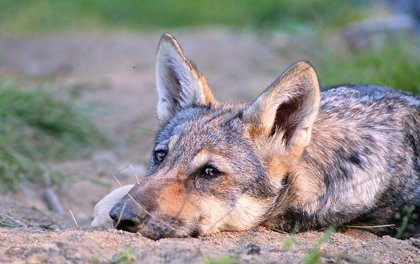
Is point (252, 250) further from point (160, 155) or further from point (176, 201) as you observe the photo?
point (160, 155)

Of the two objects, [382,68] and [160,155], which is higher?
[382,68]

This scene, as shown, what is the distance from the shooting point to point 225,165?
499 centimetres

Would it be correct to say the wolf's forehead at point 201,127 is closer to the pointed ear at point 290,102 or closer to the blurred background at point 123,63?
the pointed ear at point 290,102

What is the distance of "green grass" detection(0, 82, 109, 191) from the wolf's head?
9.47ft

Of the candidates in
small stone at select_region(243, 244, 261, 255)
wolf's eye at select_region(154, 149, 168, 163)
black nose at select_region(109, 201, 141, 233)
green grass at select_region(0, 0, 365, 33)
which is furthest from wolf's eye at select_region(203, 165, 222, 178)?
green grass at select_region(0, 0, 365, 33)

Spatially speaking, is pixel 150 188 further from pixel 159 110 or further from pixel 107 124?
pixel 107 124

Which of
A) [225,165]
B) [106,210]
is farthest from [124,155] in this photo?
[225,165]

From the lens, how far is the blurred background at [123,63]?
7.64 m

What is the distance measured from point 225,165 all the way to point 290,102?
622 millimetres

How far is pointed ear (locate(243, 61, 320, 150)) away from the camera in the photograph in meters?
5.16

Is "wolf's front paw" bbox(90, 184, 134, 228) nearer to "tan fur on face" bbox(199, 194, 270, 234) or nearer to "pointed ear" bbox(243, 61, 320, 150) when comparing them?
"tan fur on face" bbox(199, 194, 270, 234)

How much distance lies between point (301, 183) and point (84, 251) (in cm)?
154

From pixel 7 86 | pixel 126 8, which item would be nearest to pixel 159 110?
pixel 7 86

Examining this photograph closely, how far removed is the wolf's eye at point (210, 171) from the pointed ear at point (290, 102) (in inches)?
14.3
